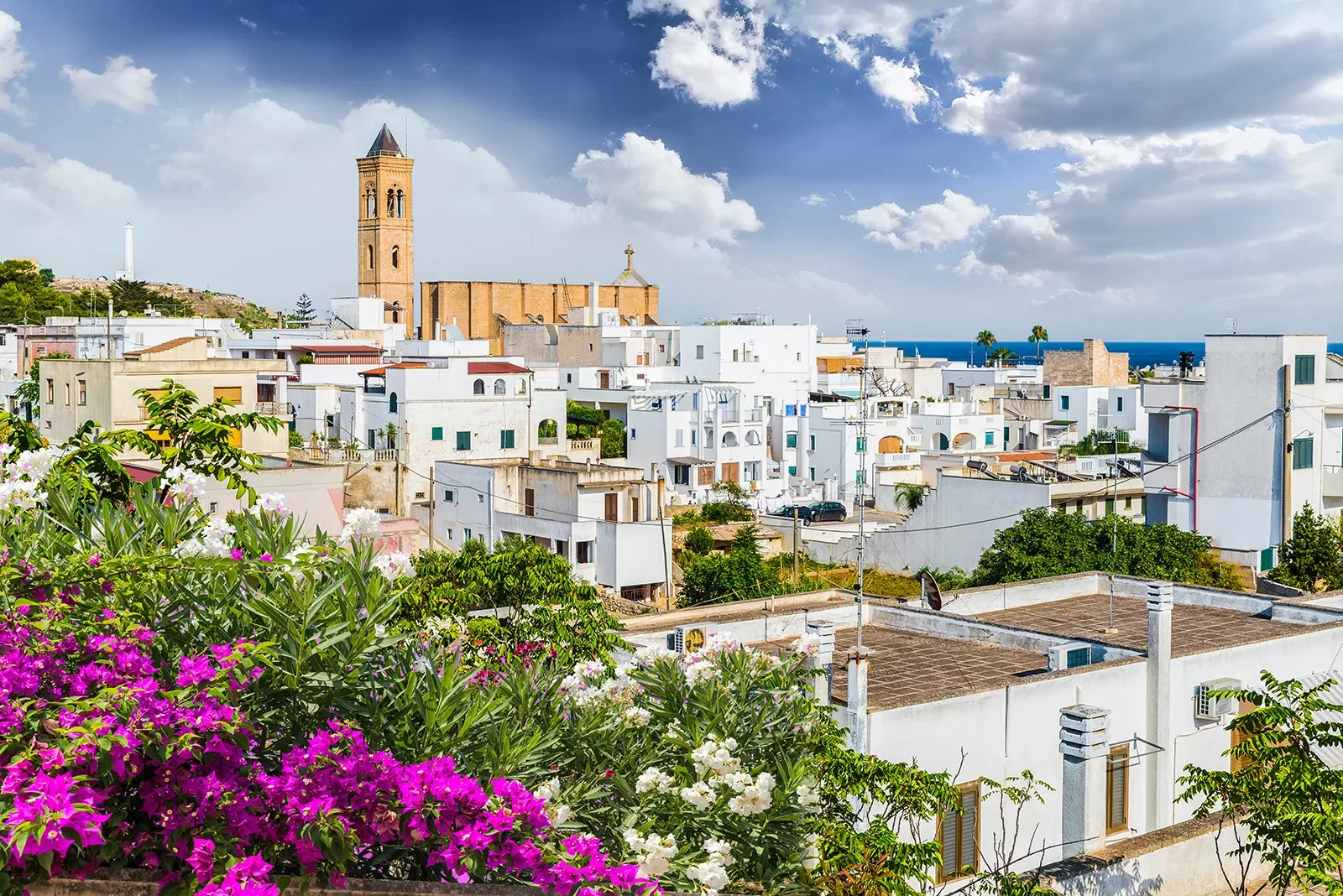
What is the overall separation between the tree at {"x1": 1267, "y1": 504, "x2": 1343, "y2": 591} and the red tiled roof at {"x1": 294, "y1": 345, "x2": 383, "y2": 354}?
135 ft

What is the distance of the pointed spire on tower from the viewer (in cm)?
9831

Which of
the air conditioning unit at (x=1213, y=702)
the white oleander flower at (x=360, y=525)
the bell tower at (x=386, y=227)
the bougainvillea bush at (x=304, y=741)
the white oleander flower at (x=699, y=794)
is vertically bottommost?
the air conditioning unit at (x=1213, y=702)

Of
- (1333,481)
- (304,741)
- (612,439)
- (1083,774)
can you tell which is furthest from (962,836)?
(612,439)

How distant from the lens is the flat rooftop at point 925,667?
12430 mm

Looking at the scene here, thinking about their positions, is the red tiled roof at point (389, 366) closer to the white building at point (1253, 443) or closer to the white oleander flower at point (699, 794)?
the white building at point (1253, 443)

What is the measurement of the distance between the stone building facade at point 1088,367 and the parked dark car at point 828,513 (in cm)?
3439

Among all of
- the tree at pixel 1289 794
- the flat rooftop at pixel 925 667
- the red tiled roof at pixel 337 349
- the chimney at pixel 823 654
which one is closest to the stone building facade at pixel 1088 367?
the red tiled roof at pixel 337 349

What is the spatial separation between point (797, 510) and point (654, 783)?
42425mm

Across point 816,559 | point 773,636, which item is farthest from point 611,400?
point 773,636

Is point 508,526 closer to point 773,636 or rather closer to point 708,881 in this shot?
point 773,636

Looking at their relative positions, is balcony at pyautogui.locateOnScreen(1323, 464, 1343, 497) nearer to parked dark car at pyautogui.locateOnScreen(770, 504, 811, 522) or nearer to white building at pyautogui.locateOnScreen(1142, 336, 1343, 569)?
white building at pyautogui.locateOnScreen(1142, 336, 1343, 569)

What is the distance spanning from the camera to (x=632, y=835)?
4.93 m

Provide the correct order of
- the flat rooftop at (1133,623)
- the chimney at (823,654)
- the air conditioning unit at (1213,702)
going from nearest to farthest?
1. the chimney at (823,654)
2. the air conditioning unit at (1213,702)
3. the flat rooftop at (1133,623)

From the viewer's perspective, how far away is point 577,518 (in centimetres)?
3466
